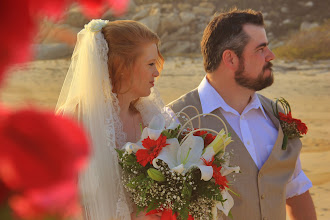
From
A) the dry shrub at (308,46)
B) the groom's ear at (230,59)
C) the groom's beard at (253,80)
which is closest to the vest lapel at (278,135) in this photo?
the groom's beard at (253,80)

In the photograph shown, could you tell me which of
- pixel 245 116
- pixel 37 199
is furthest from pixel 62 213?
pixel 245 116

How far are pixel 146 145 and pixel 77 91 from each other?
715 mm

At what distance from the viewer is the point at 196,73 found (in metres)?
19.8

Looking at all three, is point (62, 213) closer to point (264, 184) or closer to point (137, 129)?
point (137, 129)

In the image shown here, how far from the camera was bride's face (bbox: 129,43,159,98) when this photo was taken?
298 cm

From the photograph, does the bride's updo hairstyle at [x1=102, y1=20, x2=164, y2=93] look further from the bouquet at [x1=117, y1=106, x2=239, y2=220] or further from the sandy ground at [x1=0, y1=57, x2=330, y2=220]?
the sandy ground at [x1=0, y1=57, x2=330, y2=220]

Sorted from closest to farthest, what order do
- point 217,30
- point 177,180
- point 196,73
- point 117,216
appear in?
1. point 177,180
2. point 117,216
3. point 217,30
4. point 196,73

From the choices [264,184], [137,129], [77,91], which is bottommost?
[264,184]

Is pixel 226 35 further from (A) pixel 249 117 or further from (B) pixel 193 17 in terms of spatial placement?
(B) pixel 193 17

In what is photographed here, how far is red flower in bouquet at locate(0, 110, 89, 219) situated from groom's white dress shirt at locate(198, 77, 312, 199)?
10.2ft

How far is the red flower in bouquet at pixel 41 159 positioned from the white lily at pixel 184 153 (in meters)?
2.17

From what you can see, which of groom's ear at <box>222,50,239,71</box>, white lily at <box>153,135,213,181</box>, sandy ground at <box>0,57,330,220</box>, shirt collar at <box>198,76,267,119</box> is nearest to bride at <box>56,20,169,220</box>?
white lily at <box>153,135,213,181</box>

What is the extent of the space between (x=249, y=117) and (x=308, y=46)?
721 inches

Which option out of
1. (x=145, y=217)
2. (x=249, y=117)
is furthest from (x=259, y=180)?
(x=145, y=217)
